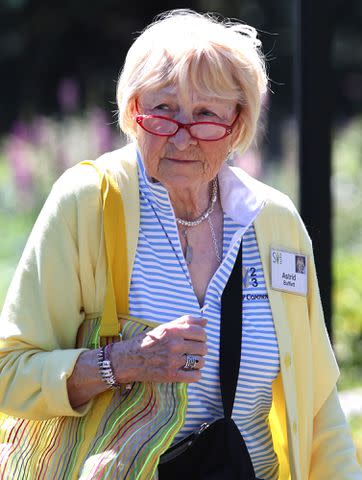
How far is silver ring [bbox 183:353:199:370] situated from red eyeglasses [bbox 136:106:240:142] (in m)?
0.55

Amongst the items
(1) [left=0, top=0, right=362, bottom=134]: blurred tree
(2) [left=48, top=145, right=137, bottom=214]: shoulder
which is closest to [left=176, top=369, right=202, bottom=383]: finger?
(2) [left=48, top=145, right=137, bottom=214]: shoulder

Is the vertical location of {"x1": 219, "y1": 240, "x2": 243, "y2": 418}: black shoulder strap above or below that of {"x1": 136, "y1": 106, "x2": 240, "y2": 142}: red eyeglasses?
below

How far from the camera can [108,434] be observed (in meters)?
2.33

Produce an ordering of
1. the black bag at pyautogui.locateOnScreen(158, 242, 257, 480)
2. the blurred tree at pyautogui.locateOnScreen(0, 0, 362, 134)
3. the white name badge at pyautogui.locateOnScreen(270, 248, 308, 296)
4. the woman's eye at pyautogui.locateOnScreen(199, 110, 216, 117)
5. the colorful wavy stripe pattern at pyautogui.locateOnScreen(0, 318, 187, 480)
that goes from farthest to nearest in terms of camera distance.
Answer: the blurred tree at pyautogui.locateOnScreen(0, 0, 362, 134) < the white name badge at pyautogui.locateOnScreen(270, 248, 308, 296) < the woman's eye at pyautogui.locateOnScreen(199, 110, 216, 117) < the black bag at pyautogui.locateOnScreen(158, 242, 257, 480) < the colorful wavy stripe pattern at pyautogui.locateOnScreen(0, 318, 187, 480)

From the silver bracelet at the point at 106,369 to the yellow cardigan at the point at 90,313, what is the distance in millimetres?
60

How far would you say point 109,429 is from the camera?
7.69 feet

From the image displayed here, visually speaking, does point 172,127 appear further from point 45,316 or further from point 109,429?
point 109,429

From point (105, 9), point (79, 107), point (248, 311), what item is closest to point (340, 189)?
point (79, 107)

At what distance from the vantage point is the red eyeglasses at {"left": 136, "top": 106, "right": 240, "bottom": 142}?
250cm

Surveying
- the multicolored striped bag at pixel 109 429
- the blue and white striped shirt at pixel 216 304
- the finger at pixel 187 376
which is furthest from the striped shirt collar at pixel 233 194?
the finger at pixel 187 376

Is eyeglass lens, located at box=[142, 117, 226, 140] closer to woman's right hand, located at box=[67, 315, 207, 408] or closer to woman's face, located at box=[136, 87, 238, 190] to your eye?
woman's face, located at box=[136, 87, 238, 190]

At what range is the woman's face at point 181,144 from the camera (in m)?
2.51

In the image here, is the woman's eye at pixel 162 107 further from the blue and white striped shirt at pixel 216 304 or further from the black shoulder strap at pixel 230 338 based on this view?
the black shoulder strap at pixel 230 338

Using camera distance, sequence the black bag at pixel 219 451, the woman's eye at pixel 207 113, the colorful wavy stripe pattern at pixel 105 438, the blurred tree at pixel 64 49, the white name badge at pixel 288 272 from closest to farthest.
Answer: the colorful wavy stripe pattern at pixel 105 438 < the black bag at pixel 219 451 < the woman's eye at pixel 207 113 < the white name badge at pixel 288 272 < the blurred tree at pixel 64 49
